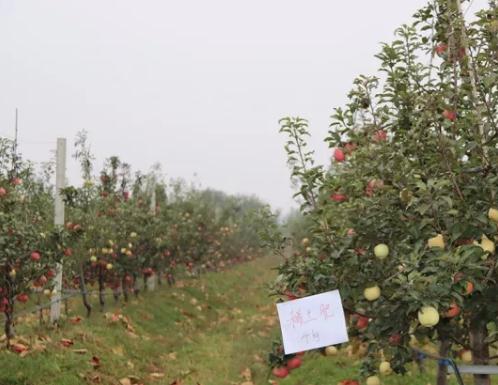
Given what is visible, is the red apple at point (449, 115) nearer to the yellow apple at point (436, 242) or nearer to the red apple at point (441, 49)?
the red apple at point (441, 49)

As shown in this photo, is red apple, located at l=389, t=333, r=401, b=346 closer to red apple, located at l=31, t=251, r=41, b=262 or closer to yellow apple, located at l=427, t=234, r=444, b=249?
yellow apple, located at l=427, t=234, r=444, b=249

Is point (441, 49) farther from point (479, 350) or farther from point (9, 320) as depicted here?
point (9, 320)

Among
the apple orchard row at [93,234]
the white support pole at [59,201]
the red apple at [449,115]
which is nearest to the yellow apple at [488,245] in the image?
the red apple at [449,115]

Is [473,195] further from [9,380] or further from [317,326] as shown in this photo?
[9,380]

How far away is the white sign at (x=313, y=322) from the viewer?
2641 mm

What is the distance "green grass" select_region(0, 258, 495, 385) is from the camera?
18.0 feet

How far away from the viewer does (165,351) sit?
7.92 m

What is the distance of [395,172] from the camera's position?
2.75m

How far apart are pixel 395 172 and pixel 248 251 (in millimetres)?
27731

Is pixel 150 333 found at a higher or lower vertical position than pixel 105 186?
lower

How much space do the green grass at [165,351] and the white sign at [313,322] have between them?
42.1 inches

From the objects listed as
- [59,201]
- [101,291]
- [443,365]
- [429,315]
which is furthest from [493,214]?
[101,291]

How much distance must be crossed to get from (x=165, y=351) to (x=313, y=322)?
18.7ft

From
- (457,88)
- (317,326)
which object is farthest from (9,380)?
(457,88)
